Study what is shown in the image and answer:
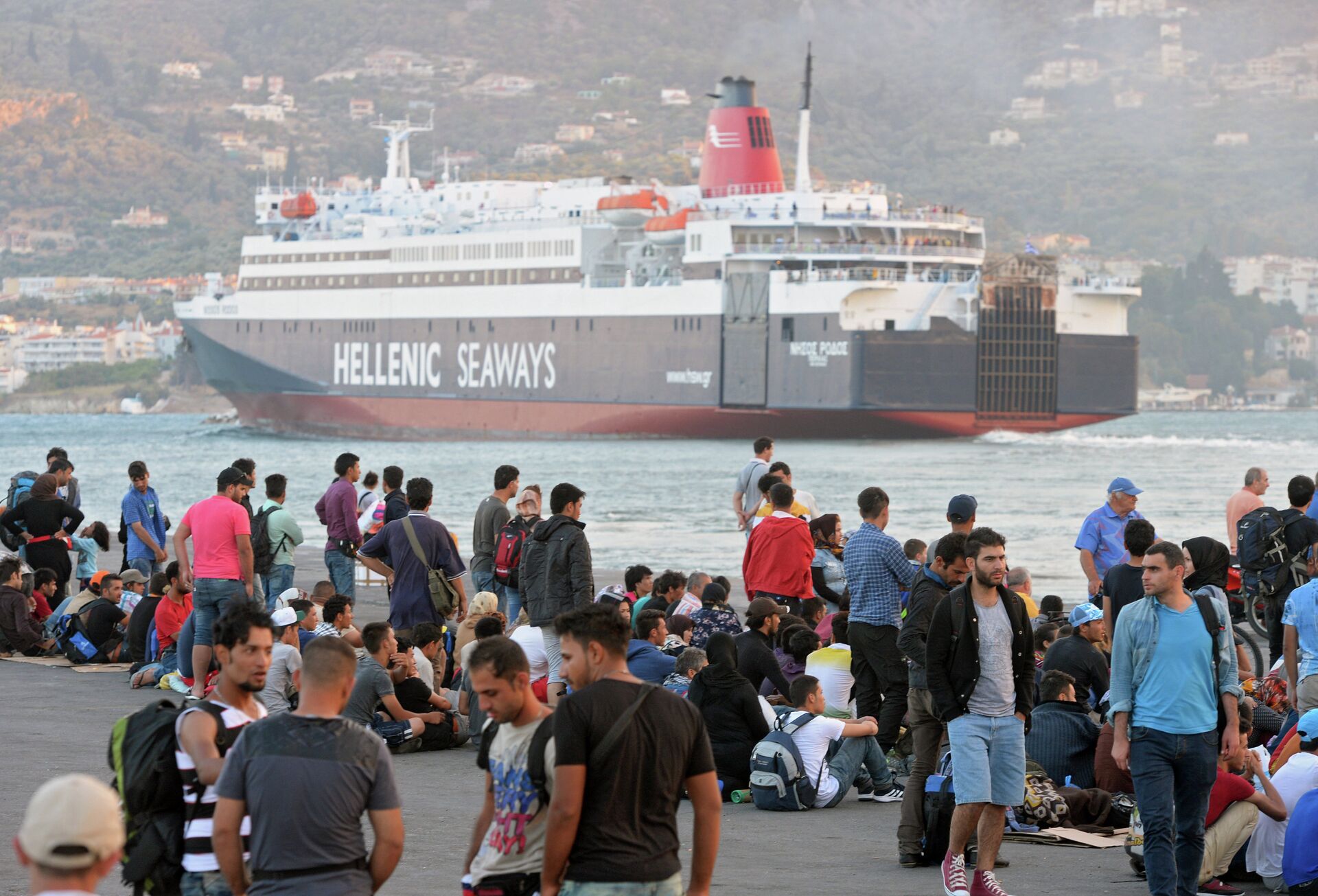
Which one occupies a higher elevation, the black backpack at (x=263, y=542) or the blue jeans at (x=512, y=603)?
the black backpack at (x=263, y=542)

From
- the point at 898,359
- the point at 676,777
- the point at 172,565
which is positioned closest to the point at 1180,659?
the point at 676,777

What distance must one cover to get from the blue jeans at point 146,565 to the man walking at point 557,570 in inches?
224

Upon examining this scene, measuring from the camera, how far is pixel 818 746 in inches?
309

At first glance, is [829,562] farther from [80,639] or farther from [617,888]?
[617,888]

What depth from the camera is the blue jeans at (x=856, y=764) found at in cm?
798

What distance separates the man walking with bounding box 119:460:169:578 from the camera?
43.8 feet

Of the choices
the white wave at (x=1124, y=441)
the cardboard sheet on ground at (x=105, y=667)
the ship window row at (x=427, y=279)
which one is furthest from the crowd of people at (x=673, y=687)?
the ship window row at (x=427, y=279)

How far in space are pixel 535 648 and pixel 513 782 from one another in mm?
4628

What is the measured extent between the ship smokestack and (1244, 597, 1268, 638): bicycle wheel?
53.5 m

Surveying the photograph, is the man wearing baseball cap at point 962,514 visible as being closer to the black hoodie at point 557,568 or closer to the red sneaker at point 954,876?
the red sneaker at point 954,876

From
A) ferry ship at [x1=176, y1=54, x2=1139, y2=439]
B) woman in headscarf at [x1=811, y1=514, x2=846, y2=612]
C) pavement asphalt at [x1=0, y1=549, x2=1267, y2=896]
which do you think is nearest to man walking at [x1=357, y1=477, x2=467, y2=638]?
pavement asphalt at [x1=0, y1=549, x2=1267, y2=896]

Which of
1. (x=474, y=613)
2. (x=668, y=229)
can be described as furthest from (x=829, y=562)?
(x=668, y=229)

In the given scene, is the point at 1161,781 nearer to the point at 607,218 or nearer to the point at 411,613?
the point at 411,613

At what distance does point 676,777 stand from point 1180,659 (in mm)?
2286
